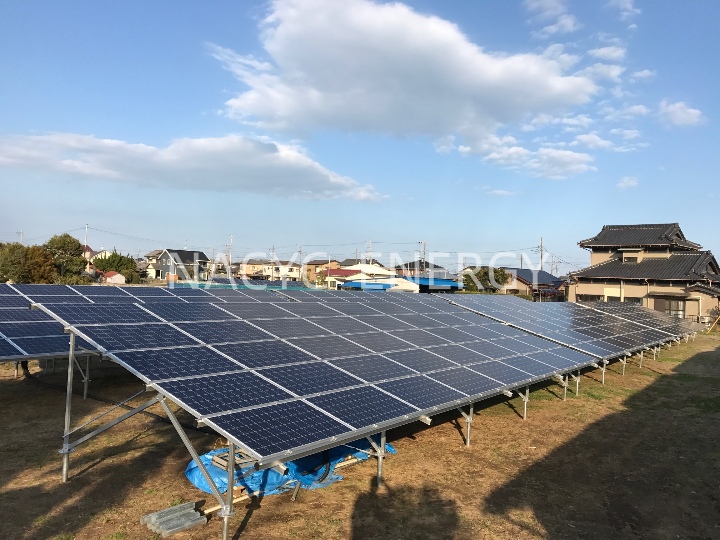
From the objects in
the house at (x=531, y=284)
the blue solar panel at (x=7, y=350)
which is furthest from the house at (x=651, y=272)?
the blue solar panel at (x=7, y=350)

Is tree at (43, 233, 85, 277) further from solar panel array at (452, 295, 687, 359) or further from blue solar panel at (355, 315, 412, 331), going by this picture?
blue solar panel at (355, 315, 412, 331)

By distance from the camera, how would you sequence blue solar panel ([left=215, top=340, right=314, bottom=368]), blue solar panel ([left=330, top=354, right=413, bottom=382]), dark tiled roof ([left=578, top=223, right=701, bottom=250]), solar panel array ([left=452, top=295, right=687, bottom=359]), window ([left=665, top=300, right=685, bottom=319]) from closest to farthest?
blue solar panel ([left=215, top=340, right=314, bottom=368]) < blue solar panel ([left=330, top=354, right=413, bottom=382]) < solar panel array ([left=452, top=295, right=687, bottom=359]) < window ([left=665, top=300, right=685, bottom=319]) < dark tiled roof ([left=578, top=223, right=701, bottom=250])

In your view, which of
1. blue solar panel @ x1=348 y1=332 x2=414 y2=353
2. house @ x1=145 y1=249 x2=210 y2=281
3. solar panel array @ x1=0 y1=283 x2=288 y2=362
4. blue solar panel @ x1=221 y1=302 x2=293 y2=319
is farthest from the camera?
house @ x1=145 y1=249 x2=210 y2=281

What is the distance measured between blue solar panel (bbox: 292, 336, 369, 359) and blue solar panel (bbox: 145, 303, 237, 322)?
2346mm

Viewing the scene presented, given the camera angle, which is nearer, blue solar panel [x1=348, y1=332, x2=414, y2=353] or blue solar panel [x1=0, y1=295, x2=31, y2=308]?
blue solar panel [x1=348, y1=332, x2=414, y2=353]

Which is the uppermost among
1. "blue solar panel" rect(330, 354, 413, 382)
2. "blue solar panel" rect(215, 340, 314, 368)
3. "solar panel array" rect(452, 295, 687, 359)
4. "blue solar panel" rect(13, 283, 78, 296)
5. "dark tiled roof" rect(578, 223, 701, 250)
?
"dark tiled roof" rect(578, 223, 701, 250)

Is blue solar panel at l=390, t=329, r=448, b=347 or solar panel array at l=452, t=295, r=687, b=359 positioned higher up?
blue solar panel at l=390, t=329, r=448, b=347

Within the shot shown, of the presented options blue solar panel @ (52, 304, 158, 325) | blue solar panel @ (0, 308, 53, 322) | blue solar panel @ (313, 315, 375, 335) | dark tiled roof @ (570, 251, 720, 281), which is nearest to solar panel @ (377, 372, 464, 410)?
blue solar panel @ (313, 315, 375, 335)

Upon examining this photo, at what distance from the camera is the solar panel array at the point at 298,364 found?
8031 millimetres

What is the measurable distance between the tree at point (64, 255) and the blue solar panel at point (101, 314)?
2461 inches

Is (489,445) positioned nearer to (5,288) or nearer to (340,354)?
(340,354)

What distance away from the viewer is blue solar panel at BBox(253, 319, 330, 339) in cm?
1272

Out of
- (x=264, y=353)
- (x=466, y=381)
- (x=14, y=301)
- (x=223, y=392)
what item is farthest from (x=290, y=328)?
(x=14, y=301)

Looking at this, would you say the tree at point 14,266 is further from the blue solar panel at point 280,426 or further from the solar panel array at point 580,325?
the blue solar panel at point 280,426
